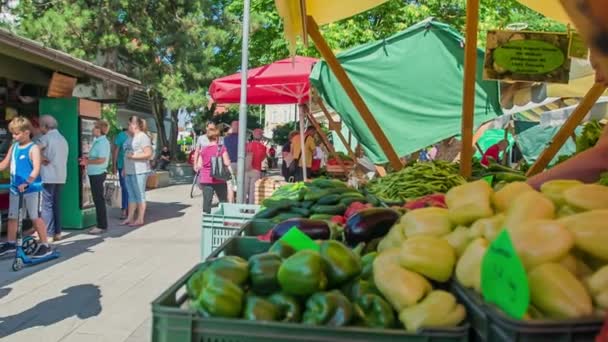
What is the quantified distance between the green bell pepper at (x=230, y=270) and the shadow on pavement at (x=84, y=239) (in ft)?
15.2

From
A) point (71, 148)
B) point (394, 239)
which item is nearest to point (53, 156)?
point (71, 148)

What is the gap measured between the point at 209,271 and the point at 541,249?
0.91 meters

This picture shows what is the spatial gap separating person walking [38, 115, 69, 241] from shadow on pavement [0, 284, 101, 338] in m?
2.45

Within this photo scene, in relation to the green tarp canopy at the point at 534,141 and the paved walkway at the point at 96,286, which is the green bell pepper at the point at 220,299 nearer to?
the paved walkway at the point at 96,286

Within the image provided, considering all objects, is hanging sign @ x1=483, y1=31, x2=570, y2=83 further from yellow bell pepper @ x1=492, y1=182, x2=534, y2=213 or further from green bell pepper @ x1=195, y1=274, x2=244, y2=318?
green bell pepper @ x1=195, y1=274, x2=244, y2=318

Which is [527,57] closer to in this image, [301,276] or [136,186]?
[301,276]

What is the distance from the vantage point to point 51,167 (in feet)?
23.5

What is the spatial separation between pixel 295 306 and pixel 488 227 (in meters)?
0.59

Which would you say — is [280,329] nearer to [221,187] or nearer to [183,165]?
[221,187]

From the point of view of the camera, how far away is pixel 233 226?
3805mm

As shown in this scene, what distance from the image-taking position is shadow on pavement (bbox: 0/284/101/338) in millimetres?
4258

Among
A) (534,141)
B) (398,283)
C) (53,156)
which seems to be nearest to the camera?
(398,283)

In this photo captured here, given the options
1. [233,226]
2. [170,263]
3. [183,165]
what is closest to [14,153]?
[170,263]

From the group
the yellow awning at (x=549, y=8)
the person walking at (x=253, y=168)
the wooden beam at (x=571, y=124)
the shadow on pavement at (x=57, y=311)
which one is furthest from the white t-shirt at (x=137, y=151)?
the wooden beam at (x=571, y=124)
